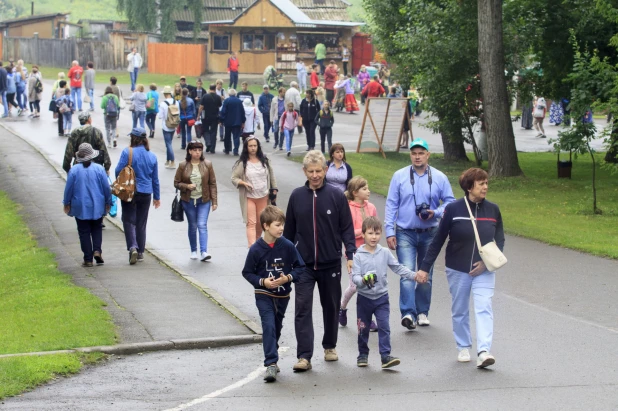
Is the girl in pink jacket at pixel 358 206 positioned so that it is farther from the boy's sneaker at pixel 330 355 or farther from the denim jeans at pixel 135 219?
the denim jeans at pixel 135 219

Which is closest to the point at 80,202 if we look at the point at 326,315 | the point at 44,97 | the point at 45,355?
the point at 45,355

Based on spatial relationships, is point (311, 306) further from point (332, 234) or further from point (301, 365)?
point (332, 234)

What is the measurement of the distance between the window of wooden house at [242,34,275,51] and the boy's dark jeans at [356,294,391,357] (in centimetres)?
5049

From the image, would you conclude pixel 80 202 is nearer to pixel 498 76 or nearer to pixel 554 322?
pixel 554 322

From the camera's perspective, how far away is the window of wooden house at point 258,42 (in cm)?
5875

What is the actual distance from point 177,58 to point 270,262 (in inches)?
2017

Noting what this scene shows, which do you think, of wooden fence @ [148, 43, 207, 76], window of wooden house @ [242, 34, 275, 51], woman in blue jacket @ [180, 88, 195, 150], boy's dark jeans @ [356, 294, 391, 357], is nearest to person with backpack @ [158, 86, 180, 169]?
woman in blue jacket @ [180, 88, 195, 150]

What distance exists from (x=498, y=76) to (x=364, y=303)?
53.1 ft

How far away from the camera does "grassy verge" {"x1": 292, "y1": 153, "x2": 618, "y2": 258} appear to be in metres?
17.1

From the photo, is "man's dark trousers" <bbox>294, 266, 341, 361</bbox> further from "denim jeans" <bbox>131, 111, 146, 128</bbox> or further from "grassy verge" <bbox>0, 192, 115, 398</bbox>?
"denim jeans" <bbox>131, 111, 146, 128</bbox>

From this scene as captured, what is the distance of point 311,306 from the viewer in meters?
8.94

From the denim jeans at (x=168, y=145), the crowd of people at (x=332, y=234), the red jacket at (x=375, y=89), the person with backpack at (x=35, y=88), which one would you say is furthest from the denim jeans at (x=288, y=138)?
the crowd of people at (x=332, y=234)

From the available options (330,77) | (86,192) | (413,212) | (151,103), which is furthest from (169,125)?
(330,77)

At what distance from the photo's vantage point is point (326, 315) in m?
9.19
